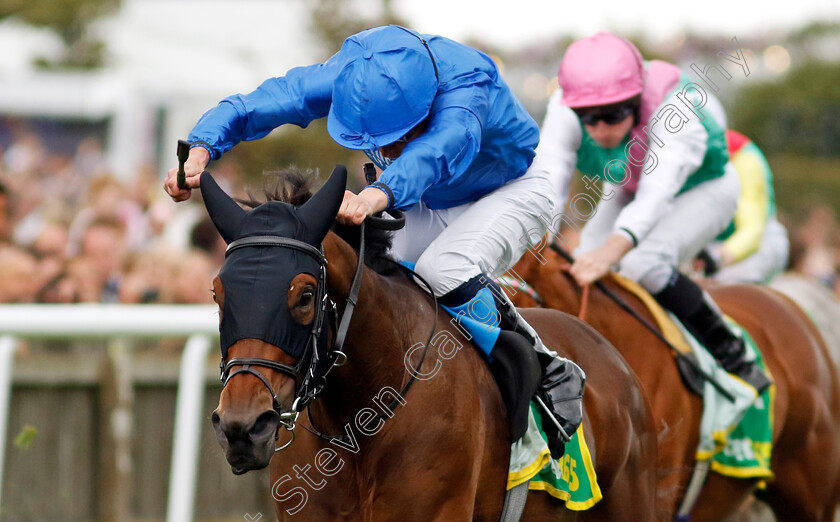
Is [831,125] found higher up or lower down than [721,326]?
lower down

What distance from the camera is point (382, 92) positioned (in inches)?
113

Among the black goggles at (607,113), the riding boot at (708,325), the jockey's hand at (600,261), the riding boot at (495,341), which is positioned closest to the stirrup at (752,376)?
the riding boot at (708,325)

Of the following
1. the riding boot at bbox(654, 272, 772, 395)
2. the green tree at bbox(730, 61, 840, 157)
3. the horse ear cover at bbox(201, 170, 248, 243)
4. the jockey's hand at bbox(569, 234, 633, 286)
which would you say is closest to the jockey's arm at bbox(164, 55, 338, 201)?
the horse ear cover at bbox(201, 170, 248, 243)

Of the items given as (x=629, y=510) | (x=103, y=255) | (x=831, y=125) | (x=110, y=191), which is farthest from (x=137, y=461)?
(x=831, y=125)

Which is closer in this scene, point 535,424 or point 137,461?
point 535,424

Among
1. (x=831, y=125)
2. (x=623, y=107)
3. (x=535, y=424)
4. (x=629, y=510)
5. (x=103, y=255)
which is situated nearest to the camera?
(x=535, y=424)

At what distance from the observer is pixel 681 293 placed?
4.66 meters

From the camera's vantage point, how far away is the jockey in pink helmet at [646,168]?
4312mm

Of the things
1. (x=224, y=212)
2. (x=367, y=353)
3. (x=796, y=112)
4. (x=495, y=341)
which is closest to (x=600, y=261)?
(x=495, y=341)

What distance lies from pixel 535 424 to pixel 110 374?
2586 millimetres

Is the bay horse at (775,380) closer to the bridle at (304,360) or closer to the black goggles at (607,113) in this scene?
the black goggles at (607,113)

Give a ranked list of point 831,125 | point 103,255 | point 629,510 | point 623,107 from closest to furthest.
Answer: point 629,510 → point 623,107 → point 103,255 → point 831,125

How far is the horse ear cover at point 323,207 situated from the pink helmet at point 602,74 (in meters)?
2.08

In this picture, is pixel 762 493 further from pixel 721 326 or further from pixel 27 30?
pixel 27 30
